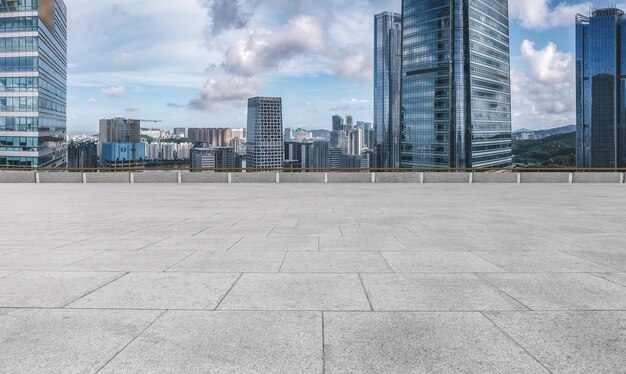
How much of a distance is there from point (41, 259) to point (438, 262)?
23.6ft

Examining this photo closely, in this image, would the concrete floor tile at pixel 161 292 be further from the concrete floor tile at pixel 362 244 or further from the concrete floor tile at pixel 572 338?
the concrete floor tile at pixel 572 338

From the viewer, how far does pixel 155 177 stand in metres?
33.6

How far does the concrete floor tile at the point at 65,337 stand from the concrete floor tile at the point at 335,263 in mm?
2799

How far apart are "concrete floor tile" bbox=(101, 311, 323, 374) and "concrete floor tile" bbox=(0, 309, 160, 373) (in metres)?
0.21

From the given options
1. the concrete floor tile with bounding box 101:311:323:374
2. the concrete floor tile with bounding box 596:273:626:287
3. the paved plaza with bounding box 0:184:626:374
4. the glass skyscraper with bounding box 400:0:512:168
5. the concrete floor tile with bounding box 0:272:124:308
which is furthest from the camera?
the glass skyscraper with bounding box 400:0:512:168

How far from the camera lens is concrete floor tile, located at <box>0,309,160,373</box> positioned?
3.77 meters

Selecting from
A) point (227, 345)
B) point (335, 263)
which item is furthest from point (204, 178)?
point (227, 345)

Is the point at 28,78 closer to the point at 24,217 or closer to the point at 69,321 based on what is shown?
the point at 24,217

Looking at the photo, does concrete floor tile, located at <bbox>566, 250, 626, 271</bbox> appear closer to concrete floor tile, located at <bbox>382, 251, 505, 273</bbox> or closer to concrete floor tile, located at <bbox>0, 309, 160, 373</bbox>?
concrete floor tile, located at <bbox>382, 251, 505, 273</bbox>

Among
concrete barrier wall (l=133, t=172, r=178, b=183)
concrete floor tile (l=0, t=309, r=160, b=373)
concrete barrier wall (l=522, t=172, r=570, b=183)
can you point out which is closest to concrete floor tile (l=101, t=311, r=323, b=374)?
concrete floor tile (l=0, t=309, r=160, b=373)

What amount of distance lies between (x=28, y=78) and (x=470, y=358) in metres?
109

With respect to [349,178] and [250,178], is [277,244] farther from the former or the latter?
[250,178]

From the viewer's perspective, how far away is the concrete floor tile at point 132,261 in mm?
7191

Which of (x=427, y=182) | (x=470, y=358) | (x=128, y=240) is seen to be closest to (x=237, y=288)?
(x=470, y=358)
